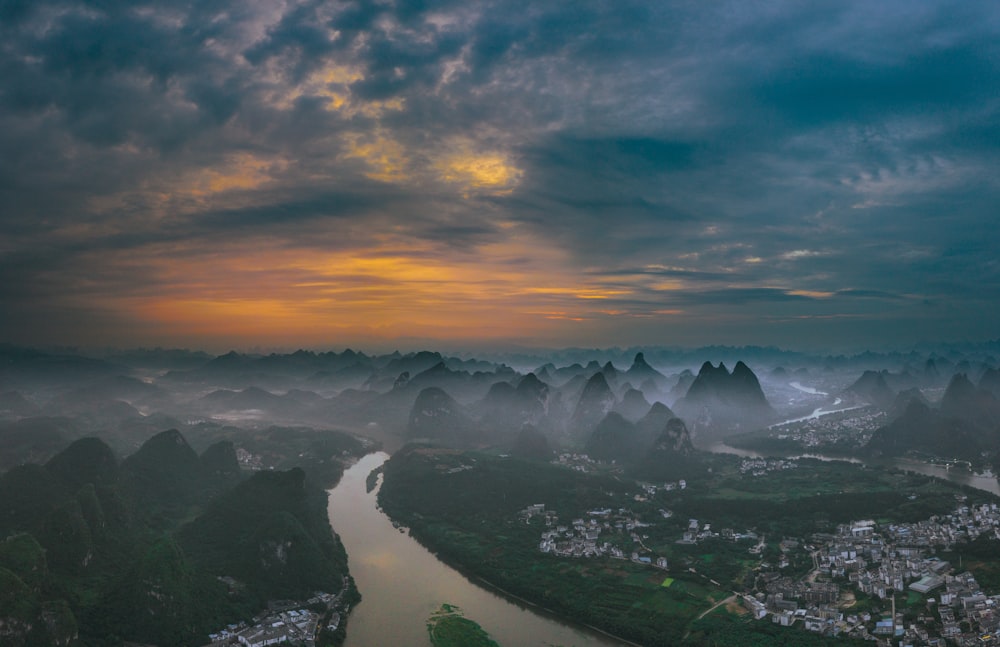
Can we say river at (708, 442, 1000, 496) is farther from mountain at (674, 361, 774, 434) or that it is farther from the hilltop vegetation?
the hilltop vegetation

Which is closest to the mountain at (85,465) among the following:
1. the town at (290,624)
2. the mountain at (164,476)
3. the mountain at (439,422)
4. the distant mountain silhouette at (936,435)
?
the mountain at (164,476)

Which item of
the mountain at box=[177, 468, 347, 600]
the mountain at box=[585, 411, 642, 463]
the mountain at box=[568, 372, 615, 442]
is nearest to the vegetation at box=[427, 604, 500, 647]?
the mountain at box=[177, 468, 347, 600]

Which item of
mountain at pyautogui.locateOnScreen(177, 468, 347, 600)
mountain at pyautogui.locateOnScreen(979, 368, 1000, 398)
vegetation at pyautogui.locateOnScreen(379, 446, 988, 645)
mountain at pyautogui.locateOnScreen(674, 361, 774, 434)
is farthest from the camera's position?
mountain at pyautogui.locateOnScreen(979, 368, 1000, 398)

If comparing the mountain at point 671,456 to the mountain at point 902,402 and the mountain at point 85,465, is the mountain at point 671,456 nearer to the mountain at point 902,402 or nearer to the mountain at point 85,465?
the mountain at point 85,465

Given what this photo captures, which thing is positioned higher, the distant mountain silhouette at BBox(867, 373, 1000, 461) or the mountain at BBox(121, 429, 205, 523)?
the distant mountain silhouette at BBox(867, 373, 1000, 461)

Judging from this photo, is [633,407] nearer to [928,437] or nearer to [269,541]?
[928,437]

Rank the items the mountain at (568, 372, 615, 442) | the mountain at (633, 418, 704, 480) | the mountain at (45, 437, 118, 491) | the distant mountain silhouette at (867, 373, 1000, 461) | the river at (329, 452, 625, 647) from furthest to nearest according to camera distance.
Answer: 1. the mountain at (568, 372, 615, 442)
2. the distant mountain silhouette at (867, 373, 1000, 461)
3. the mountain at (633, 418, 704, 480)
4. the mountain at (45, 437, 118, 491)
5. the river at (329, 452, 625, 647)
